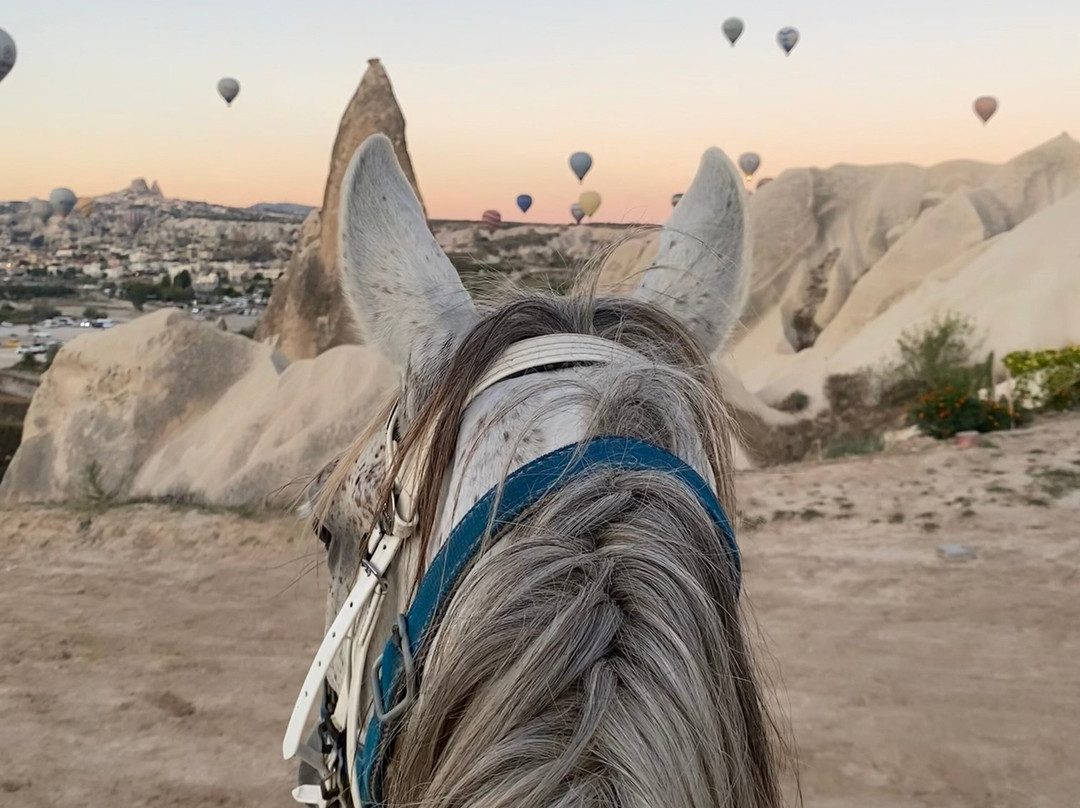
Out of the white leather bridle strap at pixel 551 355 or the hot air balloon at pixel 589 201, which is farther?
the hot air balloon at pixel 589 201

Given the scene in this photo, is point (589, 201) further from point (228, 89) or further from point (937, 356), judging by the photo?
point (937, 356)

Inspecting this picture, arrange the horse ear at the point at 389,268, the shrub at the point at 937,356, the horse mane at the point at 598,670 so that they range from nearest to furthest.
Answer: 1. the horse mane at the point at 598,670
2. the horse ear at the point at 389,268
3. the shrub at the point at 937,356

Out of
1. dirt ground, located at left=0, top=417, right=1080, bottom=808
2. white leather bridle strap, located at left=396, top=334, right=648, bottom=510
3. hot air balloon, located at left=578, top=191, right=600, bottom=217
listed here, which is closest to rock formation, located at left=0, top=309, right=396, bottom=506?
dirt ground, located at left=0, top=417, right=1080, bottom=808

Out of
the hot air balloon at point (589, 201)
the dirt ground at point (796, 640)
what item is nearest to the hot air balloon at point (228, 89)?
the hot air balloon at point (589, 201)

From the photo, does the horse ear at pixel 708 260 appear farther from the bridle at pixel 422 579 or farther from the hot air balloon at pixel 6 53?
the hot air balloon at pixel 6 53

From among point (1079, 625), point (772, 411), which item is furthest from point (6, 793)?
point (772, 411)

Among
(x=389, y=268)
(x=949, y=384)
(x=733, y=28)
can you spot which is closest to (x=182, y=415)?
(x=949, y=384)
